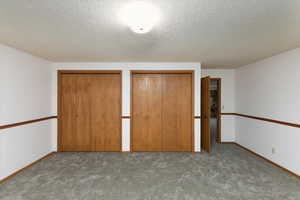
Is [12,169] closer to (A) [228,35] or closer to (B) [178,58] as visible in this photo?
(B) [178,58]

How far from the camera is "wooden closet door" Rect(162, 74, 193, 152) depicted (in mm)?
3643

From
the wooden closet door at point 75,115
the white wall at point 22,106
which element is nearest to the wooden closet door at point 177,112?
the wooden closet door at point 75,115

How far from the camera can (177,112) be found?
365 centimetres

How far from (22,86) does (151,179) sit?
2932 mm

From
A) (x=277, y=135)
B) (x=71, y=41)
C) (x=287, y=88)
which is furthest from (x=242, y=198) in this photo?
(x=71, y=41)

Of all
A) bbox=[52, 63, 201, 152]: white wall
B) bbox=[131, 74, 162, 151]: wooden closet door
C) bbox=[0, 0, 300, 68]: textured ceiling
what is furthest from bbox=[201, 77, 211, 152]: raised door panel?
bbox=[131, 74, 162, 151]: wooden closet door

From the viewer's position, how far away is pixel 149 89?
364 cm

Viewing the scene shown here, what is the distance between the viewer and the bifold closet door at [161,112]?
364 cm

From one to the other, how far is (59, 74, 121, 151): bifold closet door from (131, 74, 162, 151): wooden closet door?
0.43 meters

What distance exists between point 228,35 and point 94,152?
12.0 ft

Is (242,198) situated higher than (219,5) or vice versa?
(219,5)

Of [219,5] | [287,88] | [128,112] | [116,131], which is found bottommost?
[116,131]

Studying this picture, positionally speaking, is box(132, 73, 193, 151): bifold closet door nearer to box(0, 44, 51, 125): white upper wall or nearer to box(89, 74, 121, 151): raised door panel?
box(89, 74, 121, 151): raised door panel

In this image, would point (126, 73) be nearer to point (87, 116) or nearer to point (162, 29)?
point (87, 116)
